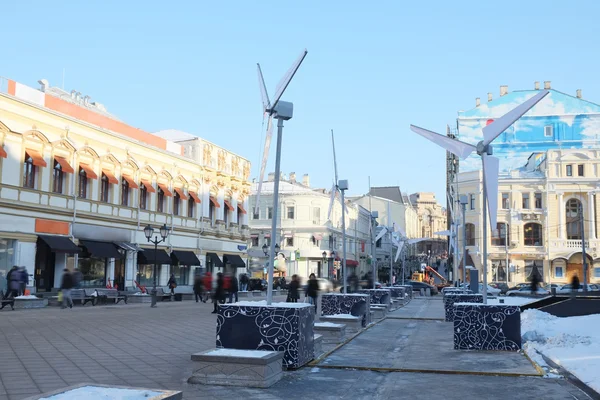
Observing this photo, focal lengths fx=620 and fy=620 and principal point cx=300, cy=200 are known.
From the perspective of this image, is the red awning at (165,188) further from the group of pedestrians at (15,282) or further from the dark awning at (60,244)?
the group of pedestrians at (15,282)

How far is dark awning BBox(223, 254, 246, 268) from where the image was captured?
1972 inches

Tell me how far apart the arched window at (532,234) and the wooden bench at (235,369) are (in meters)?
61.0

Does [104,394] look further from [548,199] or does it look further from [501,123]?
[548,199]

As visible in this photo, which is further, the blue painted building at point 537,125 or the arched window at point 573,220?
the blue painted building at point 537,125

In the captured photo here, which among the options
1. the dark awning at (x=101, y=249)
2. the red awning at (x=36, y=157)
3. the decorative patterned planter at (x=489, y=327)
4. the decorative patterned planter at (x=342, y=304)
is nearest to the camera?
the decorative patterned planter at (x=489, y=327)

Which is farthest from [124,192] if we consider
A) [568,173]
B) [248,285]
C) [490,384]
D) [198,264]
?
[568,173]

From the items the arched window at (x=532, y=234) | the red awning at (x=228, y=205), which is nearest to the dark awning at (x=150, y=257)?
the red awning at (x=228, y=205)

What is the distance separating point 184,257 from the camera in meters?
43.4

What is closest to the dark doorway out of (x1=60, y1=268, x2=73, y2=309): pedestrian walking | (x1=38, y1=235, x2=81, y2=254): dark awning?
(x1=38, y1=235, x2=81, y2=254): dark awning

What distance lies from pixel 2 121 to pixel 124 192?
10619 mm

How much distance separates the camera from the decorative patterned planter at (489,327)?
1271 centimetres

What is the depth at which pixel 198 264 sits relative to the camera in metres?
44.7

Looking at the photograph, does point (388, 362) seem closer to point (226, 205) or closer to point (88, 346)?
point (88, 346)

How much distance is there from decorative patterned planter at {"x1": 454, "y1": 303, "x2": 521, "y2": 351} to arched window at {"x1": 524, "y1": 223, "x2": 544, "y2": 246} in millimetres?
55456
